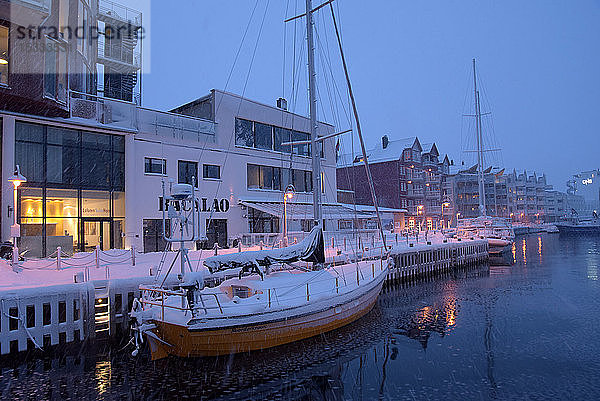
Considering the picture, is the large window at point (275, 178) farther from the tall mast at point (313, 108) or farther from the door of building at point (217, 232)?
the tall mast at point (313, 108)

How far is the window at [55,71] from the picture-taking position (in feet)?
65.4

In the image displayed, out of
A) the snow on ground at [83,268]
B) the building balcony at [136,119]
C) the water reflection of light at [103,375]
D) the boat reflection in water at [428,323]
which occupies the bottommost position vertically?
the boat reflection in water at [428,323]

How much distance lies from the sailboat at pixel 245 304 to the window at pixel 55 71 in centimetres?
1110

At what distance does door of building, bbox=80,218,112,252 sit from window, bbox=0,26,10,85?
869 cm

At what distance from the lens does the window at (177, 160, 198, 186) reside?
28891 millimetres

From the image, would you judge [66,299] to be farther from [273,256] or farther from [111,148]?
[111,148]

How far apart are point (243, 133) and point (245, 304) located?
23034 millimetres

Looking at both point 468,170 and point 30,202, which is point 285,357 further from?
point 468,170

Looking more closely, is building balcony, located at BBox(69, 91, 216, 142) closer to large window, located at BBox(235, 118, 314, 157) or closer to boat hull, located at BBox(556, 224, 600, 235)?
large window, located at BBox(235, 118, 314, 157)

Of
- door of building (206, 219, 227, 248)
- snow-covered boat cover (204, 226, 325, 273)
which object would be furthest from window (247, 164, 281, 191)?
snow-covered boat cover (204, 226, 325, 273)

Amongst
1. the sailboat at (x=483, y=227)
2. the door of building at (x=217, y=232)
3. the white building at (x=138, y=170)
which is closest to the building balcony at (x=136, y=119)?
the white building at (x=138, y=170)

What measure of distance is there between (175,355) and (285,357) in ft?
→ 10.6

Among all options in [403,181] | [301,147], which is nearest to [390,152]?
[403,181]

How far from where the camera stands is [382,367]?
40.7 feet
